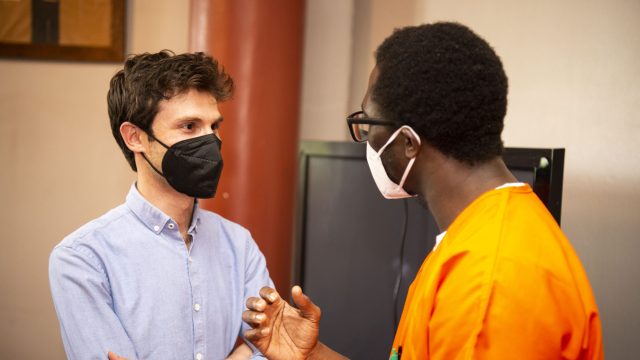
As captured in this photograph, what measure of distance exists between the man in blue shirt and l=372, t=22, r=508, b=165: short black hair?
2.27ft

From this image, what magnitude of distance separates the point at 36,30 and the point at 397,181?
2502 mm

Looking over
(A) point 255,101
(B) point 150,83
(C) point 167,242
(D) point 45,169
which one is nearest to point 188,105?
(B) point 150,83

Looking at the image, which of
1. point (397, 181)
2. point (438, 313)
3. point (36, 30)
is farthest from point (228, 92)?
point (36, 30)

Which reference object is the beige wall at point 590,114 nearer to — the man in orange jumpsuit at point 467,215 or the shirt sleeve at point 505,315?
the man in orange jumpsuit at point 467,215

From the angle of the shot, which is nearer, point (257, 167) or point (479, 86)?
point (479, 86)

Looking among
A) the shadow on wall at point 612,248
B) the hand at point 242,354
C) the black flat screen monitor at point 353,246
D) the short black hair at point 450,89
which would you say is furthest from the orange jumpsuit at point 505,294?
the shadow on wall at point 612,248

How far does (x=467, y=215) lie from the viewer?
105cm

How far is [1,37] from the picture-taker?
3.01 m

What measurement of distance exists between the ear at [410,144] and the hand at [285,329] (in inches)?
17.9

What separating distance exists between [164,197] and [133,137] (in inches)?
7.5

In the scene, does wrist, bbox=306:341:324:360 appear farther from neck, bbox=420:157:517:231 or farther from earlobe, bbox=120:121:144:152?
earlobe, bbox=120:121:144:152

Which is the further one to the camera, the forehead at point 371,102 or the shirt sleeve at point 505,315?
the forehead at point 371,102

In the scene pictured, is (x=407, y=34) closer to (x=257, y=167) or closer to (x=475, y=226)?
(x=475, y=226)

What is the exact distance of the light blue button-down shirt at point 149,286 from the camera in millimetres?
1355
